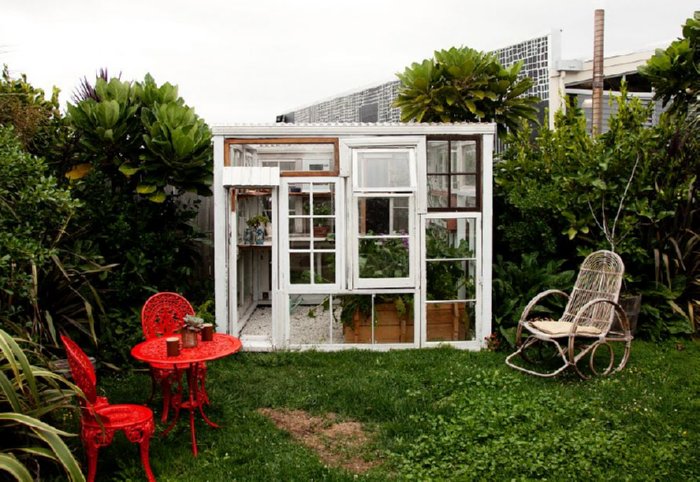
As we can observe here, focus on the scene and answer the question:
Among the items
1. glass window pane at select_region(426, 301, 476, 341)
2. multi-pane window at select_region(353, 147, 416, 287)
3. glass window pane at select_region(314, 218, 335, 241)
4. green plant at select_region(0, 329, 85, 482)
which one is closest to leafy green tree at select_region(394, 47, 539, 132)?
multi-pane window at select_region(353, 147, 416, 287)

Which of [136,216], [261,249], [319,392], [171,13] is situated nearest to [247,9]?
[171,13]

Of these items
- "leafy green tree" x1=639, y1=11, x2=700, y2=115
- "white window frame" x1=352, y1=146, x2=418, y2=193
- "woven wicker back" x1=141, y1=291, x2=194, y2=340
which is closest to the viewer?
"woven wicker back" x1=141, y1=291, x2=194, y2=340

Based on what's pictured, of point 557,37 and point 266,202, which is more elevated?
point 557,37

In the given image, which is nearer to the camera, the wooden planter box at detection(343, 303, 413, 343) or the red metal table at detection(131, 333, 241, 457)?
the red metal table at detection(131, 333, 241, 457)

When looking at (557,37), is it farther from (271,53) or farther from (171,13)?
(171,13)

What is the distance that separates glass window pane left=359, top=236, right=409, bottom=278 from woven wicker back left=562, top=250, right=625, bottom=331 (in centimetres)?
185

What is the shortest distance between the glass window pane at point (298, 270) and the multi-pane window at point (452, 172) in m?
1.53

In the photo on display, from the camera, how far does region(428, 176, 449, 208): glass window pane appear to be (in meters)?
7.12

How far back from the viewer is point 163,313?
5512 millimetres

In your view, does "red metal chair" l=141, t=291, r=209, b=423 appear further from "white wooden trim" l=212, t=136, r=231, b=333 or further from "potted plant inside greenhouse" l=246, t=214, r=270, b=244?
"potted plant inside greenhouse" l=246, t=214, r=270, b=244

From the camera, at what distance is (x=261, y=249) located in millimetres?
8828

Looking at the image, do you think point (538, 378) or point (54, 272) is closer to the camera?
point (54, 272)

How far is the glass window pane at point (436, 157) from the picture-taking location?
7.10 meters

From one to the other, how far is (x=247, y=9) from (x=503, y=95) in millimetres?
3397
